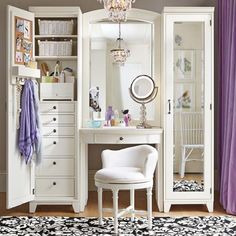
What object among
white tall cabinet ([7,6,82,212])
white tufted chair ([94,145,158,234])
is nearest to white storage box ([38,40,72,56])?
white tall cabinet ([7,6,82,212])

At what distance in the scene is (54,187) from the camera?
4.43 m

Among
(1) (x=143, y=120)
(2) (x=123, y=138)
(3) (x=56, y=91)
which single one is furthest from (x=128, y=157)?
(3) (x=56, y=91)

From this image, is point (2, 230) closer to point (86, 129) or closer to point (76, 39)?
point (86, 129)

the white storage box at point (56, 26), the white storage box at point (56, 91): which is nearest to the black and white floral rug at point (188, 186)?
the white storage box at point (56, 91)

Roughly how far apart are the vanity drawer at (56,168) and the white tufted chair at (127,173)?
0.55 meters

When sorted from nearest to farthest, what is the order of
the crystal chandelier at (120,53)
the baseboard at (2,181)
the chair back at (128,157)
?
the chair back at (128,157)
the crystal chandelier at (120,53)
the baseboard at (2,181)

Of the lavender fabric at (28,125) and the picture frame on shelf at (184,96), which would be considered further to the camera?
the picture frame on shelf at (184,96)

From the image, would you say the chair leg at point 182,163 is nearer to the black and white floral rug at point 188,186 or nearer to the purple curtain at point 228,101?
the black and white floral rug at point 188,186

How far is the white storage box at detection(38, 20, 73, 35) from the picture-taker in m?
4.57

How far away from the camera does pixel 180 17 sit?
441 cm

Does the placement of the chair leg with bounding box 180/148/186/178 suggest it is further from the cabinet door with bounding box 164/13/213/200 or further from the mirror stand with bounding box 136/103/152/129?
the mirror stand with bounding box 136/103/152/129

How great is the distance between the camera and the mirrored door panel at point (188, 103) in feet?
14.5

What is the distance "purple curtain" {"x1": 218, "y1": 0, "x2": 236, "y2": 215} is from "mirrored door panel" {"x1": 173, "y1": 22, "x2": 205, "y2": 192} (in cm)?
24

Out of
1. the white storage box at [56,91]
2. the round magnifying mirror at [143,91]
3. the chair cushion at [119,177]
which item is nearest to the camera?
the chair cushion at [119,177]
